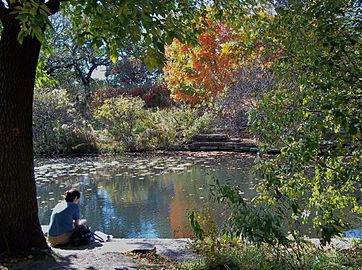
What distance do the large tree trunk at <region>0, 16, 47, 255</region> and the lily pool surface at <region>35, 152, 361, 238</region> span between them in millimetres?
1650

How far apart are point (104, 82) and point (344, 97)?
28327mm

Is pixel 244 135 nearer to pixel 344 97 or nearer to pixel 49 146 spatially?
pixel 49 146

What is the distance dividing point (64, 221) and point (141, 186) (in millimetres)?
5321

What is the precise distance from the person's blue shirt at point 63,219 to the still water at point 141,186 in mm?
1368

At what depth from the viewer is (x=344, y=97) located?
275 centimetres

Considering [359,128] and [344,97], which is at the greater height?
[344,97]

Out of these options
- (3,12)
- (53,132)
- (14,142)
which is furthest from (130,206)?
(53,132)

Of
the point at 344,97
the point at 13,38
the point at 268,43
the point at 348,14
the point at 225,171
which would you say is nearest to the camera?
the point at 344,97

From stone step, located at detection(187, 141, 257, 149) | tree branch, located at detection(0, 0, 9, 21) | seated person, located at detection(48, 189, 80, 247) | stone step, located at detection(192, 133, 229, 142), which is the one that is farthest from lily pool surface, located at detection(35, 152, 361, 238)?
tree branch, located at detection(0, 0, 9, 21)

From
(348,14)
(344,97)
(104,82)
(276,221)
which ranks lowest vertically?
(276,221)

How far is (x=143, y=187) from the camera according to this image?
10.7 metres

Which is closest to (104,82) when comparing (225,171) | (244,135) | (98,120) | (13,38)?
(98,120)

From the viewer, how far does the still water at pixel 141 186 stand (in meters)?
7.39

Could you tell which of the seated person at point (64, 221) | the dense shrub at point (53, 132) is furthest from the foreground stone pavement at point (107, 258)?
the dense shrub at point (53, 132)
